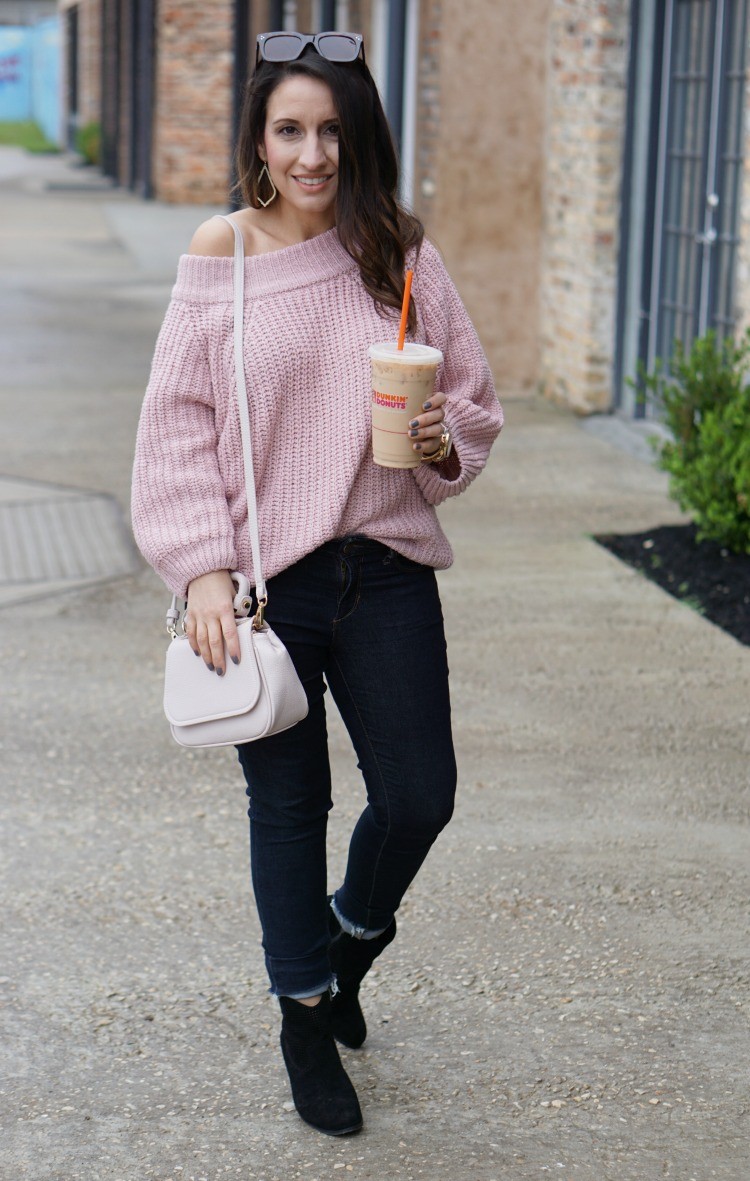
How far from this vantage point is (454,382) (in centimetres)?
302

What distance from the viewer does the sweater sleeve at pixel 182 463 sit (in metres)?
2.79

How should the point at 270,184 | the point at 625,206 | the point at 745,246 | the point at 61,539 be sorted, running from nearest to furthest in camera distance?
the point at 270,184 → the point at 61,539 → the point at 745,246 → the point at 625,206

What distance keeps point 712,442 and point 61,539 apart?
2.74 meters

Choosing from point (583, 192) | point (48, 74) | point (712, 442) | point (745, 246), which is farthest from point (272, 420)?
point (48, 74)

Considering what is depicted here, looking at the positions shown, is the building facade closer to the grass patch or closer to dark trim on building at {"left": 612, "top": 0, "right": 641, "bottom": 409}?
dark trim on building at {"left": 612, "top": 0, "right": 641, "bottom": 409}

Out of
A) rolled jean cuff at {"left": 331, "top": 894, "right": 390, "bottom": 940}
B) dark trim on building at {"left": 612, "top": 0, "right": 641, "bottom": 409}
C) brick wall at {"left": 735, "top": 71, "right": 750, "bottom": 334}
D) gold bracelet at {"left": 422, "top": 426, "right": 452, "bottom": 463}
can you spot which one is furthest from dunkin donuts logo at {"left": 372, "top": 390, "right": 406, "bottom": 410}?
dark trim on building at {"left": 612, "top": 0, "right": 641, "bottom": 409}

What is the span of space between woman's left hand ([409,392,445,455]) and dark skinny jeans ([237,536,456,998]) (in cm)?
23

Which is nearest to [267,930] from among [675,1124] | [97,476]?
[675,1124]

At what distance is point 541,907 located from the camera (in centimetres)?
395

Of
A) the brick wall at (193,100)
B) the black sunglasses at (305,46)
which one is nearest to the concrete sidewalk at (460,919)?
the black sunglasses at (305,46)

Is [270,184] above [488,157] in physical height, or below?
above

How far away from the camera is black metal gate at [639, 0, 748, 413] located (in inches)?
330

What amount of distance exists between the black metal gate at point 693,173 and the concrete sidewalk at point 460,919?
7.85 ft

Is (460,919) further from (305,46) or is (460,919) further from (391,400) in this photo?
(305,46)
